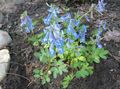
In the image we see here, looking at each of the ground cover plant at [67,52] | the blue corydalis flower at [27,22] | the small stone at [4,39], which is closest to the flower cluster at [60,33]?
the ground cover plant at [67,52]

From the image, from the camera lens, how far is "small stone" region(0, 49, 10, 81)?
2693mm

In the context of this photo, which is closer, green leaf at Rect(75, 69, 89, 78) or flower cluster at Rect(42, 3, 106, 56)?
flower cluster at Rect(42, 3, 106, 56)

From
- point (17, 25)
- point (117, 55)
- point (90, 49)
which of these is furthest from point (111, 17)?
point (17, 25)

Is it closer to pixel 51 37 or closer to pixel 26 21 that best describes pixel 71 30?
pixel 51 37

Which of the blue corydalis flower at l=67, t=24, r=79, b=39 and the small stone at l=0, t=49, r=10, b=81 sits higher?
the blue corydalis flower at l=67, t=24, r=79, b=39

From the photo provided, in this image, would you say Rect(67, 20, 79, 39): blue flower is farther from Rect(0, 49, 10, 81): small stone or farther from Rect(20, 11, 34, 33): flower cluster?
Rect(0, 49, 10, 81): small stone

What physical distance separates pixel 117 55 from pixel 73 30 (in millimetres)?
579

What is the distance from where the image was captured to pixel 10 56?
2828mm

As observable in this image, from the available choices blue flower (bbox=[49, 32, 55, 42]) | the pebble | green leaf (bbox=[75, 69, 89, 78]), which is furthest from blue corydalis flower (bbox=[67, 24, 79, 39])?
the pebble

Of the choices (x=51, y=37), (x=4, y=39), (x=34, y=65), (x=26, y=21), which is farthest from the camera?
(x=4, y=39)

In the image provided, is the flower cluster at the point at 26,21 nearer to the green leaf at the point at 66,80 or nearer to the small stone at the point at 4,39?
the small stone at the point at 4,39

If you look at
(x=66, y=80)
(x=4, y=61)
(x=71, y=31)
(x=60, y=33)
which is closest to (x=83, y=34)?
(x=71, y=31)

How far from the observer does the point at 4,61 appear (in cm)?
276

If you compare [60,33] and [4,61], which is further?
[4,61]
